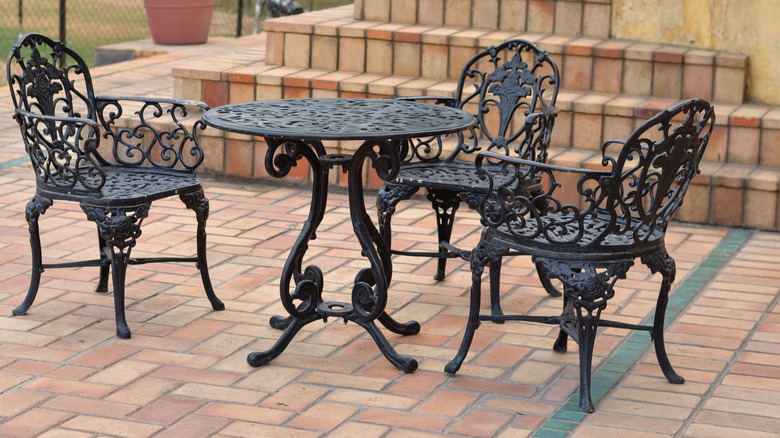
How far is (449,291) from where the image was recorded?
15.2ft

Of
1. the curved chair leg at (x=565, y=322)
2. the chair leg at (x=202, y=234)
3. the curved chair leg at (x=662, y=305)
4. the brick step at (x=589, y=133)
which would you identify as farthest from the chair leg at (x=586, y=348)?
the brick step at (x=589, y=133)

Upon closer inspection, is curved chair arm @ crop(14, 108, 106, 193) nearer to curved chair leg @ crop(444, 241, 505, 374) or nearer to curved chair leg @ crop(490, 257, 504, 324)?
curved chair leg @ crop(444, 241, 505, 374)

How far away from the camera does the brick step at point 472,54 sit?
5.97 meters

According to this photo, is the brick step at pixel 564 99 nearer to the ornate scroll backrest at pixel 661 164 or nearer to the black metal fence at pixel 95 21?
the ornate scroll backrest at pixel 661 164

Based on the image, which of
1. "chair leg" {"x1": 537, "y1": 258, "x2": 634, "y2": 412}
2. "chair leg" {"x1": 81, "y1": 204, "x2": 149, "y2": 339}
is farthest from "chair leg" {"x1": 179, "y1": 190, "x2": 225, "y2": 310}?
"chair leg" {"x1": 537, "y1": 258, "x2": 634, "y2": 412}

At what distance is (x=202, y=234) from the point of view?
4.27 metres

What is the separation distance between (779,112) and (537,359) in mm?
2640

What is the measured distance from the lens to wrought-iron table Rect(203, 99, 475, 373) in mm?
3635

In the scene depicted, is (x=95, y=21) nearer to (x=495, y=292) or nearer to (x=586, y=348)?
(x=495, y=292)

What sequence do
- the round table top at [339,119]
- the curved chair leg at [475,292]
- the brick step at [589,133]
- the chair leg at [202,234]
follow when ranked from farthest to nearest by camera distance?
1. the brick step at [589,133]
2. the chair leg at [202,234]
3. the curved chair leg at [475,292]
4. the round table top at [339,119]

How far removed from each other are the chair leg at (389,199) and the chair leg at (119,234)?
958mm

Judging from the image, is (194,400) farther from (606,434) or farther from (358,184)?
(606,434)

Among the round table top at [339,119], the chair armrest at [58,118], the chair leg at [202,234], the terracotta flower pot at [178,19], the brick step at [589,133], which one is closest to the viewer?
the round table top at [339,119]

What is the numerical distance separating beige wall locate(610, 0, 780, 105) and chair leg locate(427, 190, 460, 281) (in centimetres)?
224
